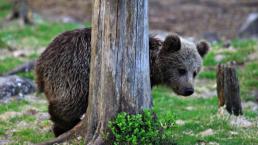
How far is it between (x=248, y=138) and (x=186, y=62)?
1.39m

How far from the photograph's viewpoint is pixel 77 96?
8367mm

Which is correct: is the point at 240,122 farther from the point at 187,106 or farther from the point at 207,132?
the point at 187,106

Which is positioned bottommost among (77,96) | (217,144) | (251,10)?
(217,144)

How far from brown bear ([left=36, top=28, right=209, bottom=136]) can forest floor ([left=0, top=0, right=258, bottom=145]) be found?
520mm

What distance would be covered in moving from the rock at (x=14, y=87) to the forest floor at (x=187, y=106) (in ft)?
0.64

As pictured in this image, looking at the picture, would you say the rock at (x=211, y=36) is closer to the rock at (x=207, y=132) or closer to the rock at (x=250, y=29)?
the rock at (x=250, y=29)

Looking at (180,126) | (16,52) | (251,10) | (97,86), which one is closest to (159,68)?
(180,126)

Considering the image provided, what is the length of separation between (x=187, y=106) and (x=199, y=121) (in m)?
1.71

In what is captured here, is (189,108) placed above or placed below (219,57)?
below

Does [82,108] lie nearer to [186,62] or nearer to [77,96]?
[77,96]

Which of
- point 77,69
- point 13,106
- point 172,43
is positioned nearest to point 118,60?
point 77,69

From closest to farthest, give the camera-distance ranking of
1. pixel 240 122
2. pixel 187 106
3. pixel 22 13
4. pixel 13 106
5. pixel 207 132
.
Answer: pixel 207 132, pixel 240 122, pixel 13 106, pixel 187 106, pixel 22 13

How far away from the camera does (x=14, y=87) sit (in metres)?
11.5

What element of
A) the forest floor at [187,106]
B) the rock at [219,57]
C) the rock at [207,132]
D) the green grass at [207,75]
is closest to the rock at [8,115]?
the forest floor at [187,106]
